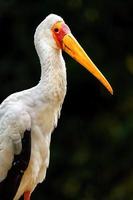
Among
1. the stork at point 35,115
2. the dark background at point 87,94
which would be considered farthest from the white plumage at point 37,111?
the dark background at point 87,94

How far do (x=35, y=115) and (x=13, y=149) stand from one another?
0.85 feet

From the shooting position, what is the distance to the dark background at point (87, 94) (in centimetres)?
1311

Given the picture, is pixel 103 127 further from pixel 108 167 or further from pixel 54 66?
pixel 54 66

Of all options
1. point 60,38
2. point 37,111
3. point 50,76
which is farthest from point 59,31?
point 37,111

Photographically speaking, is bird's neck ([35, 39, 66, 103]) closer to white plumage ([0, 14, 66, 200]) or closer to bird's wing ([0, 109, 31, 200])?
white plumage ([0, 14, 66, 200])

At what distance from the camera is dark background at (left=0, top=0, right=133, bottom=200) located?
13109 mm

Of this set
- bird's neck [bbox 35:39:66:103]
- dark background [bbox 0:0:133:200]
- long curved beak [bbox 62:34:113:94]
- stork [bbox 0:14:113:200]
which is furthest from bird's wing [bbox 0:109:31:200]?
dark background [bbox 0:0:133:200]

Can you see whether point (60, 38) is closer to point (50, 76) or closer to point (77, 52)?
point (77, 52)

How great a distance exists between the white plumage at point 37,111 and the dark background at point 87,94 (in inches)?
180

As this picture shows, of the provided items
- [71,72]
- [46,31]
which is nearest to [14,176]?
[46,31]

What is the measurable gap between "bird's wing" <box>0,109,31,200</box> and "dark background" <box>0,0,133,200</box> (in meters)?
4.66

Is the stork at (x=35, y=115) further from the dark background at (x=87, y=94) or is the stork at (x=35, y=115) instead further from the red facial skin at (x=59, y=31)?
the dark background at (x=87, y=94)

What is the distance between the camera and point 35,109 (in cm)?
832

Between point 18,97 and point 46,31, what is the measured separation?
0.47m
